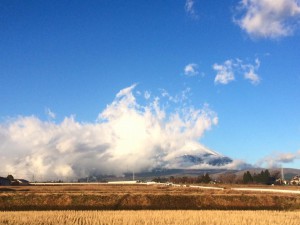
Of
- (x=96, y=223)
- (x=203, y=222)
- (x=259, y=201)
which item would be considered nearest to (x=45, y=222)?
(x=96, y=223)

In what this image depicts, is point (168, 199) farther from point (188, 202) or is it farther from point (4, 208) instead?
point (4, 208)

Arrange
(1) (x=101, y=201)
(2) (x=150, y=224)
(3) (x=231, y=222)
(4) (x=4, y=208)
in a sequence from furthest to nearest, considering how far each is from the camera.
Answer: (1) (x=101, y=201), (4) (x=4, y=208), (3) (x=231, y=222), (2) (x=150, y=224)

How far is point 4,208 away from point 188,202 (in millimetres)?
23304

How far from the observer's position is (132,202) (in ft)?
188

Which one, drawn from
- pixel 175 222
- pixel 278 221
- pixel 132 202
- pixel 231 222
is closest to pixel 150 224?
pixel 175 222

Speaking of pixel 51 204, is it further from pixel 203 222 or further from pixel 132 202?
pixel 203 222

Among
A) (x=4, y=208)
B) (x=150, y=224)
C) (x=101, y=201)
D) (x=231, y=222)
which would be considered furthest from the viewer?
(x=101, y=201)

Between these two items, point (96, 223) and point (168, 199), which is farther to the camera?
point (168, 199)

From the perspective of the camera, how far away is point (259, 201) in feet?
196

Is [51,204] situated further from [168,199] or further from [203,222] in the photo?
[203,222]

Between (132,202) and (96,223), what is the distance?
25663 mm

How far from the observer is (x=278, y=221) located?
1363 inches

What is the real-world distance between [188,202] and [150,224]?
2753 centimetres

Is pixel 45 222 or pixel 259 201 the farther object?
pixel 259 201
